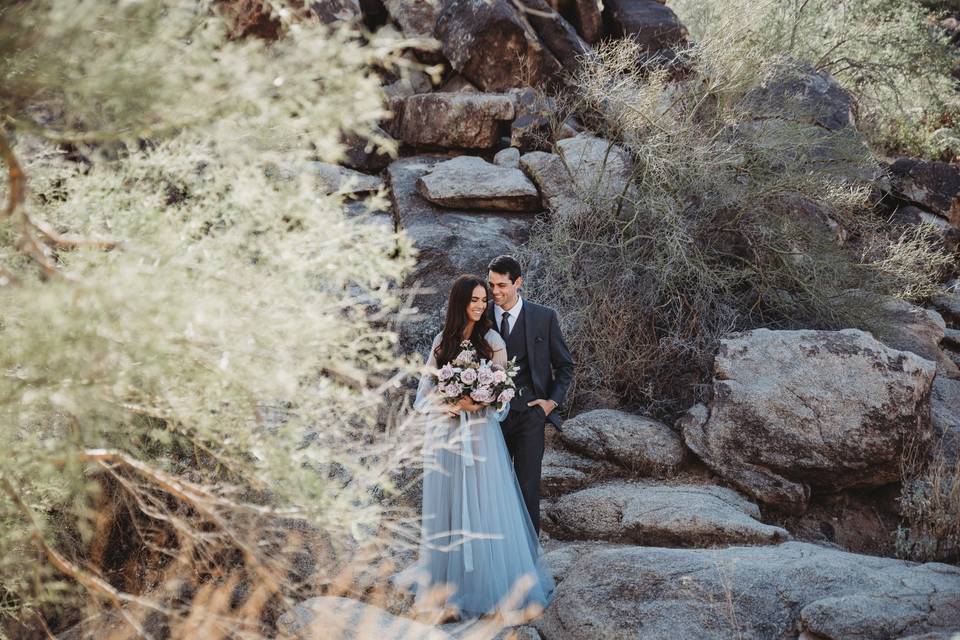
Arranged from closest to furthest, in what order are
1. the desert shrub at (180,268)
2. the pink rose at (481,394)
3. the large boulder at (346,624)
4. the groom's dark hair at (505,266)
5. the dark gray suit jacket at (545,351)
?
the desert shrub at (180,268) → the large boulder at (346,624) → the pink rose at (481,394) → the groom's dark hair at (505,266) → the dark gray suit jacket at (545,351)

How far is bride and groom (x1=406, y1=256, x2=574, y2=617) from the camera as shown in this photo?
4945mm

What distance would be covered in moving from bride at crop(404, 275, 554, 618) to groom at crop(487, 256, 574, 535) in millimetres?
199

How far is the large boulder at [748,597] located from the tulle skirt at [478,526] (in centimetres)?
27

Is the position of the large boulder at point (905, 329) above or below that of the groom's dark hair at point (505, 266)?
A: below

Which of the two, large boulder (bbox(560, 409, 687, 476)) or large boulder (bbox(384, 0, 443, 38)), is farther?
large boulder (bbox(384, 0, 443, 38))

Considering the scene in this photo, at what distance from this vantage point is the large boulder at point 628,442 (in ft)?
24.1

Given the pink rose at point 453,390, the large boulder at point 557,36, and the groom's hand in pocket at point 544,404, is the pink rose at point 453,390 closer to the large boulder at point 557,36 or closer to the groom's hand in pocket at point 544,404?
the groom's hand in pocket at point 544,404

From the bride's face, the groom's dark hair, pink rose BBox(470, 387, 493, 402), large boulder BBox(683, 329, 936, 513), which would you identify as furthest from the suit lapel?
large boulder BBox(683, 329, 936, 513)

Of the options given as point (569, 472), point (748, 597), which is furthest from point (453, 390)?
point (569, 472)

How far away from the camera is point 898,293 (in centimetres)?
972

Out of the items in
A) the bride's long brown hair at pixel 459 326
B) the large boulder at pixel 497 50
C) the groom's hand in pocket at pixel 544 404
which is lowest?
the groom's hand in pocket at pixel 544 404

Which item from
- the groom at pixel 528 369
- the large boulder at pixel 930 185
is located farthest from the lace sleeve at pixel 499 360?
the large boulder at pixel 930 185

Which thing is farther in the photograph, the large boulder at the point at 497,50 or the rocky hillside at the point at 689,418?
the large boulder at the point at 497,50

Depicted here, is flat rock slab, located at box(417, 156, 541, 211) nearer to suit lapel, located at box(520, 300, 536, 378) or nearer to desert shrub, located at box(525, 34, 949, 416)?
desert shrub, located at box(525, 34, 949, 416)
